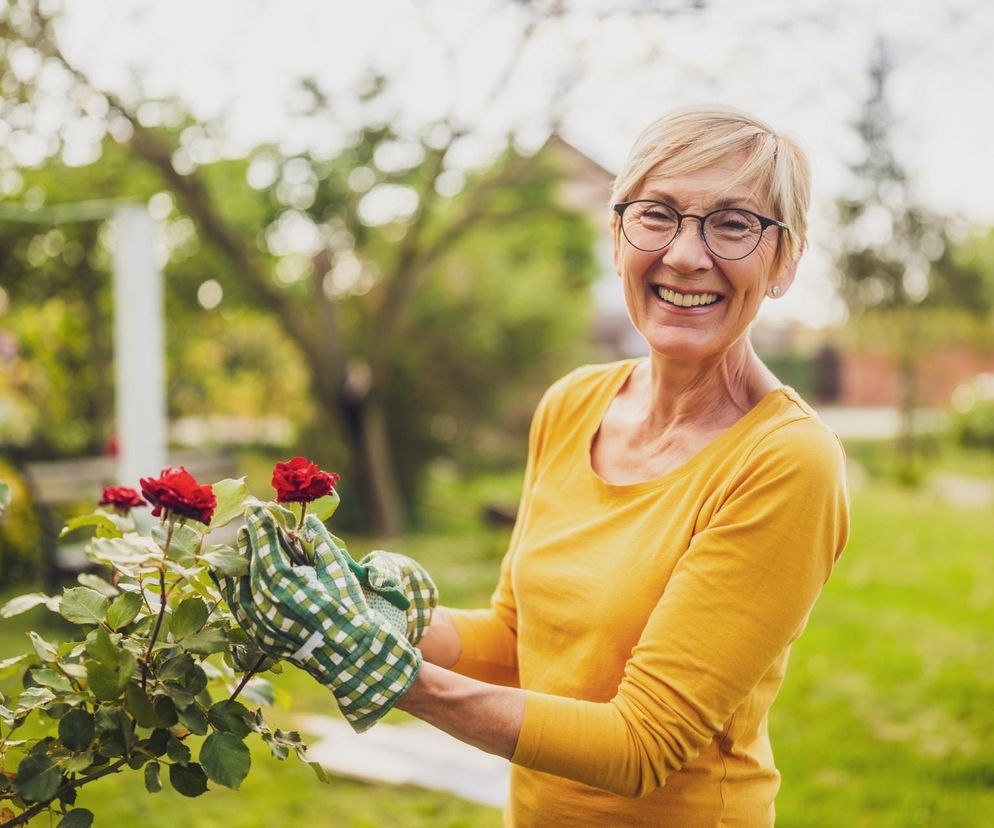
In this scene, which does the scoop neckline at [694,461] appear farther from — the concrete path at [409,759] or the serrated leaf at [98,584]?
the concrete path at [409,759]

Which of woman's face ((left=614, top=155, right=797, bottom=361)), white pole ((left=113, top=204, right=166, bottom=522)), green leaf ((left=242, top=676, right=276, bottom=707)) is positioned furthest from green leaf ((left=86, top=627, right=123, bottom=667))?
white pole ((left=113, top=204, right=166, bottom=522))

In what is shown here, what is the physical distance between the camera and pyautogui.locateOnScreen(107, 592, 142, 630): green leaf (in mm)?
1397

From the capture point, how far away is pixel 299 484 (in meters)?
1.24

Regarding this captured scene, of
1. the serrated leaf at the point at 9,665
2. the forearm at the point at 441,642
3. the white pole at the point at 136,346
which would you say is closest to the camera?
the serrated leaf at the point at 9,665

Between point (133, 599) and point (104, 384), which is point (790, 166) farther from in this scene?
point (104, 384)

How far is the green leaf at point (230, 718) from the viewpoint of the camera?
138 centimetres

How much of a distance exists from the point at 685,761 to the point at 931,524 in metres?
10.2

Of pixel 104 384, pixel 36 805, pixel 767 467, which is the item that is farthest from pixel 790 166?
pixel 104 384

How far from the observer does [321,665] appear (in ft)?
4.12

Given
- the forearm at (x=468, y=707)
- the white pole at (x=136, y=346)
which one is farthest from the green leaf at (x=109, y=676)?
the white pole at (x=136, y=346)

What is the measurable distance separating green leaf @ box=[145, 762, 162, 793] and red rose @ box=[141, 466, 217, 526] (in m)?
0.37

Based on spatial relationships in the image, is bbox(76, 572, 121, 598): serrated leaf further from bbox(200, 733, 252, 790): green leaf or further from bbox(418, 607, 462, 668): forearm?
bbox(418, 607, 462, 668): forearm

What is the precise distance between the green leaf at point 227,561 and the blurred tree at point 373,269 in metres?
6.42

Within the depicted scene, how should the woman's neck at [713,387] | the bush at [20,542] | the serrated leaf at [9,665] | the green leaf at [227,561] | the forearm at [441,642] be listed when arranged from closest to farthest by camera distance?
the green leaf at [227,561]
the serrated leaf at [9,665]
the woman's neck at [713,387]
the forearm at [441,642]
the bush at [20,542]
